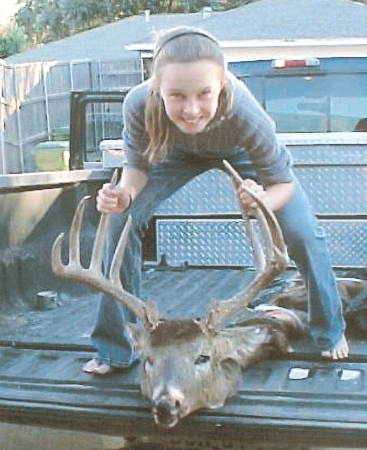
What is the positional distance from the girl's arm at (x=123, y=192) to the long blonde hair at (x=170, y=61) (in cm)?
13

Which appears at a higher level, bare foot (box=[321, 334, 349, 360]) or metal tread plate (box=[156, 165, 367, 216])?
metal tread plate (box=[156, 165, 367, 216])

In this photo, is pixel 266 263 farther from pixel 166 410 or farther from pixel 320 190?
pixel 320 190

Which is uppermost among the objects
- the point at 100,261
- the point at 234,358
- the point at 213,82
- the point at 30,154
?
the point at 213,82

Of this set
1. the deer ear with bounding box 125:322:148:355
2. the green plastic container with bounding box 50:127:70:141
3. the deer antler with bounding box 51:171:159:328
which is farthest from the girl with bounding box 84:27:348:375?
the green plastic container with bounding box 50:127:70:141

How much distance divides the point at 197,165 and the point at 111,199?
48cm

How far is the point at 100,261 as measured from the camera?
443cm

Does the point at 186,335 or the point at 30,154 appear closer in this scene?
the point at 186,335

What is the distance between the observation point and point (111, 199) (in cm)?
439

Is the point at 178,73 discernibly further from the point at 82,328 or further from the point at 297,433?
the point at 82,328

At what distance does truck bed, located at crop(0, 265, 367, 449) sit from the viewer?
3.95 m

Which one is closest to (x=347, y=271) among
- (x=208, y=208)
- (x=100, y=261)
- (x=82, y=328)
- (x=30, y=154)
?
(x=208, y=208)

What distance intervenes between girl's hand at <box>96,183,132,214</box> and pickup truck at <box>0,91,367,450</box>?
2.41ft

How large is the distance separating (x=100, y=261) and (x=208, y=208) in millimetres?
2458

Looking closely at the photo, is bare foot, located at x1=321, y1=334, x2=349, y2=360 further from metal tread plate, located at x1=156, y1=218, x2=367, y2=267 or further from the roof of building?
the roof of building
